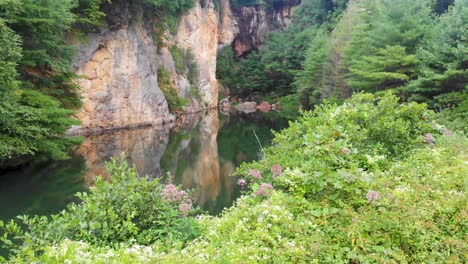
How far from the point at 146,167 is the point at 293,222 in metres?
11.8

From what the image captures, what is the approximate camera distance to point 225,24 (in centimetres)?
5372

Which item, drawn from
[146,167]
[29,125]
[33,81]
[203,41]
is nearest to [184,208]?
[29,125]

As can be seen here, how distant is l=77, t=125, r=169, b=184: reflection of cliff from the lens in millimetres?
14445

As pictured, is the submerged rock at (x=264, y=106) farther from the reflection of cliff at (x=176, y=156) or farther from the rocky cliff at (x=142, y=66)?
the reflection of cliff at (x=176, y=156)

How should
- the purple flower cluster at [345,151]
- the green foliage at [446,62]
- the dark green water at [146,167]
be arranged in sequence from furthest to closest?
1. the green foliage at [446,62]
2. the dark green water at [146,167]
3. the purple flower cluster at [345,151]

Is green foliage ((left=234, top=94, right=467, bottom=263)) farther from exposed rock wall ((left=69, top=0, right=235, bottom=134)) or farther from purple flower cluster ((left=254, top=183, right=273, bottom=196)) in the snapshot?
exposed rock wall ((left=69, top=0, right=235, bottom=134))

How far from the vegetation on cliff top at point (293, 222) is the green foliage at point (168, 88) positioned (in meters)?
30.4

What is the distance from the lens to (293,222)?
381 centimetres

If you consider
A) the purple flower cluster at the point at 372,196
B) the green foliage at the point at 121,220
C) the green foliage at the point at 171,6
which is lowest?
the green foliage at the point at 121,220

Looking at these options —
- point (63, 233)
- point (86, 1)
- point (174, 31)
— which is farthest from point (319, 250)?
point (174, 31)

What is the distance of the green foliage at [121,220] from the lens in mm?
3799

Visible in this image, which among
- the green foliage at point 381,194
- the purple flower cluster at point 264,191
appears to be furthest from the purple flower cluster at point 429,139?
the purple flower cluster at point 264,191

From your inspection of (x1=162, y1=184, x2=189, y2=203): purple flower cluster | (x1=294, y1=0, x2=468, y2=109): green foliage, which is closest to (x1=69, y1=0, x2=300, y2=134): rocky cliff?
(x1=294, y1=0, x2=468, y2=109): green foliage

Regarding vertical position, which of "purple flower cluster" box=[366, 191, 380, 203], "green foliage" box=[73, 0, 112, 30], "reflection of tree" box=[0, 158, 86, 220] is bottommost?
"reflection of tree" box=[0, 158, 86, 220]
